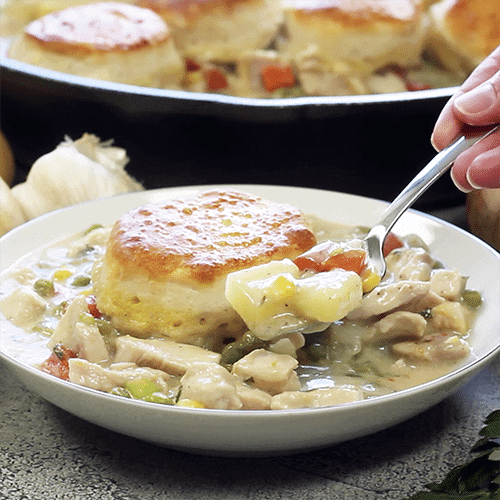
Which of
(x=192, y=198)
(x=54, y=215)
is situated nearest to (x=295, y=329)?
(x=192, y=198)

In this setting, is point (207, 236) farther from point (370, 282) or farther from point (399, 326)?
point (399, 326)

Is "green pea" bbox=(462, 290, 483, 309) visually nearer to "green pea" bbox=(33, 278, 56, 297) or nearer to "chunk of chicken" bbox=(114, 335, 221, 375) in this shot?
"chunk of chicken" bbox=(114, 335, 221, 375)

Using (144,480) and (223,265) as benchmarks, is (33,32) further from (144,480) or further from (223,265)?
(144,480)

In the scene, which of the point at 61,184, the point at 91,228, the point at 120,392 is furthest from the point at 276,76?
the point at 120,392

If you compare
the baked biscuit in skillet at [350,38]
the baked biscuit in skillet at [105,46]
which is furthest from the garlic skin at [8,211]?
the baked biscuit in skillet at [350,38]

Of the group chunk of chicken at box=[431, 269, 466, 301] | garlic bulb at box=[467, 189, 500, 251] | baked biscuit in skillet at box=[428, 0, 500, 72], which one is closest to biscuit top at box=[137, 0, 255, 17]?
baked biscuit in skillet at box=[428, 0, 500, 72]

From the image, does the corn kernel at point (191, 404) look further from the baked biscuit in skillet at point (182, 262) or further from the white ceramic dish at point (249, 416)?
the baked biscuit in skillet at point (182, 262)

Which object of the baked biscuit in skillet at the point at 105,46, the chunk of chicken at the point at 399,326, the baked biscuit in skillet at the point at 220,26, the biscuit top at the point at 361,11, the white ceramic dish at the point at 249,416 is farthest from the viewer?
the baked biscuit in skillet at the point at 220,26
